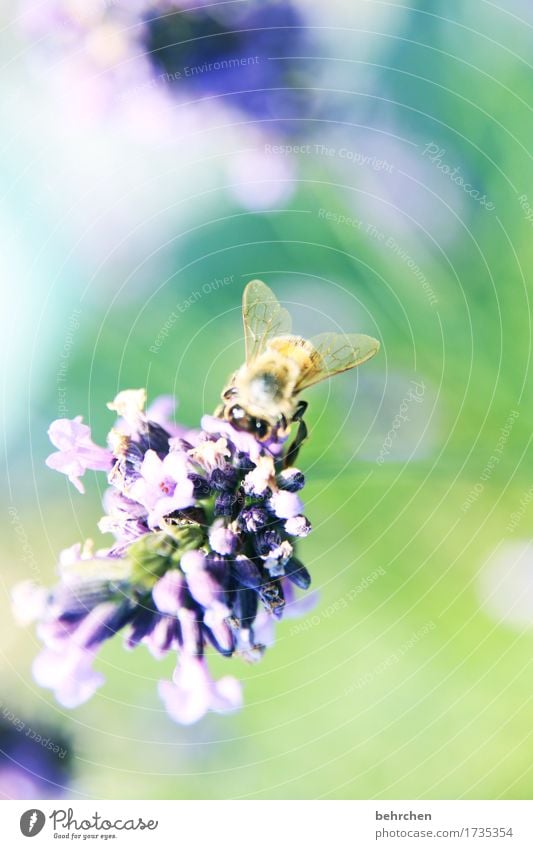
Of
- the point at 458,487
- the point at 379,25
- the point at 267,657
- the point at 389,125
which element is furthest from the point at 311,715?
the point at 379,25

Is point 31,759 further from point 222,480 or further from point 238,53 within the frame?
point 238,53

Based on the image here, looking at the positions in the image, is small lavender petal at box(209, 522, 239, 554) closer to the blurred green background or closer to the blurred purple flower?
the blurred purple flower

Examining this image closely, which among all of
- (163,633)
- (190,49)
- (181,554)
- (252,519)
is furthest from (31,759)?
(190,49)

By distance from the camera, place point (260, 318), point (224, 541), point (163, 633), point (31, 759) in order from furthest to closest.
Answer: point (31, 759) < point (260, 318) < point (163, 633) < point (224, 541)

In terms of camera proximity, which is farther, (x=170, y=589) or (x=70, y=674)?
(x=70, y=674)

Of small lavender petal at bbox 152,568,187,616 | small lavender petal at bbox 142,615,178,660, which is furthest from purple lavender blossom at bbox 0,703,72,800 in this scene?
small lavender petal at bbox 152,568,187,616
